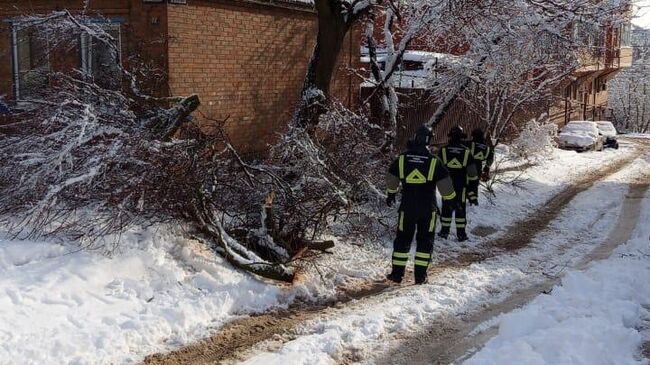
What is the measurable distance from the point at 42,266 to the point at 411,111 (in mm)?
11635

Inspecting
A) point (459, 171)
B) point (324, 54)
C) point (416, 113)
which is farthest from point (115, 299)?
point (416, 113)

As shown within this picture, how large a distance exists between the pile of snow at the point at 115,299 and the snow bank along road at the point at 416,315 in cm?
29

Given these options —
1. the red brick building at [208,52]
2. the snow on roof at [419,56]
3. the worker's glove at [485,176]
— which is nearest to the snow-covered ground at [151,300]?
the red brick building at [208,52]

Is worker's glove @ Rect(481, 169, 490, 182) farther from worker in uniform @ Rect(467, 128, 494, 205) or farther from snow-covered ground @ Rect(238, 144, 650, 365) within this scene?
snow-covered ground @ Rect(238, 144, 650, 365)

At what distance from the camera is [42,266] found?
5.90 meters

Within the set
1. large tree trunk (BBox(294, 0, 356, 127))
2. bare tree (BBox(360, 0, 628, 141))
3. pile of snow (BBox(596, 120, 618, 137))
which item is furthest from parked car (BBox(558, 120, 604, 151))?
large tree trunk (BBox(294, 0, 356, 127))

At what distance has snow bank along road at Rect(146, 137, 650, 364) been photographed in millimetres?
5301

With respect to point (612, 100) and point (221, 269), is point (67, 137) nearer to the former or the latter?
point (221, 269)

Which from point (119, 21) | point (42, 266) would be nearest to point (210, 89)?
point (119, 21)

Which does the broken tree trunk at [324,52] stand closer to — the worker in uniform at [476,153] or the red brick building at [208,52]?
the red brick building at [208,52]

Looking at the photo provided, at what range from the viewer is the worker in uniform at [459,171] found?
965 centimetres

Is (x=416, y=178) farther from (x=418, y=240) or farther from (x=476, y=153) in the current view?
(x=476, y=153)

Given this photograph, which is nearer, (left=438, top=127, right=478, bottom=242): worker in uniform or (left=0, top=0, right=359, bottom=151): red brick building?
(left=438, top=127, right=478, bottom=242): worker in uniform

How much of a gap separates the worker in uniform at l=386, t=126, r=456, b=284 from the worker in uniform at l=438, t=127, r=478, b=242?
2.35m
